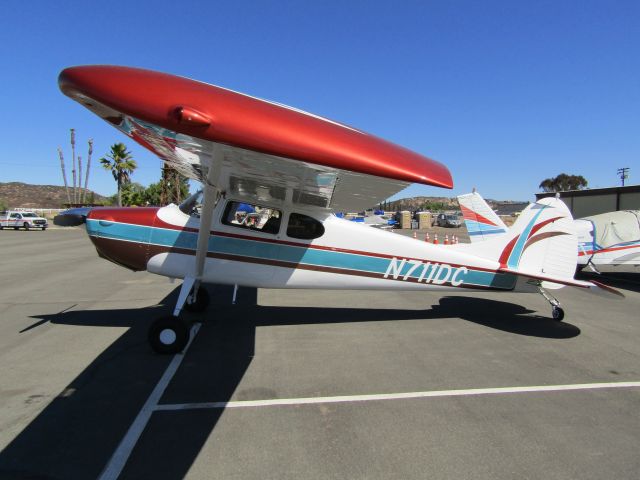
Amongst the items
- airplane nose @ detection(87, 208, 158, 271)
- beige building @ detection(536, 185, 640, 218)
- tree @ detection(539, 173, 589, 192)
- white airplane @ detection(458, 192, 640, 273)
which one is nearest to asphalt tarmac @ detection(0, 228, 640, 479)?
airplane nose @ detection(87, 208, 158, 271)

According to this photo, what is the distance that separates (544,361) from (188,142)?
177 inches

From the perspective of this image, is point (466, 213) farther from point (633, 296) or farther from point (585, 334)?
point (633, 296)

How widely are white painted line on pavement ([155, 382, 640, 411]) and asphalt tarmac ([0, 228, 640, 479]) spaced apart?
0.7 inches

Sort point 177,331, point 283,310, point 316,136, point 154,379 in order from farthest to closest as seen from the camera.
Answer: point 283,310, point 177,331, point 154,379, point 316,136

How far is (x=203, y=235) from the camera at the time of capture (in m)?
4.79

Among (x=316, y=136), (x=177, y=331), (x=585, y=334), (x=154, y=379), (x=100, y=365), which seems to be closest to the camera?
(x=316, y=136)

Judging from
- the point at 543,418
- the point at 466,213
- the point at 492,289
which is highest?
the point at 466,213

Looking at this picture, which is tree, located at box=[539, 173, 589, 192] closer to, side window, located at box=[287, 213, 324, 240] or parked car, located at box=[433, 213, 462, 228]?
parked car, located at box=[433, 213, 462, 228]

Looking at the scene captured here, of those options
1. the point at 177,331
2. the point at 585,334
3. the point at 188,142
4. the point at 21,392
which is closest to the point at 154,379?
the point at 177,331

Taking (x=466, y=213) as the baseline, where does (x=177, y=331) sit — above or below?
below

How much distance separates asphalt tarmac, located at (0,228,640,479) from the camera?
256 centimetres

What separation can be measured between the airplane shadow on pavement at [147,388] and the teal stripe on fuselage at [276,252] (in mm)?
792

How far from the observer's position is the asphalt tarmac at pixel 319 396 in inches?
101

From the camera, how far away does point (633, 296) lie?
28.5ft
